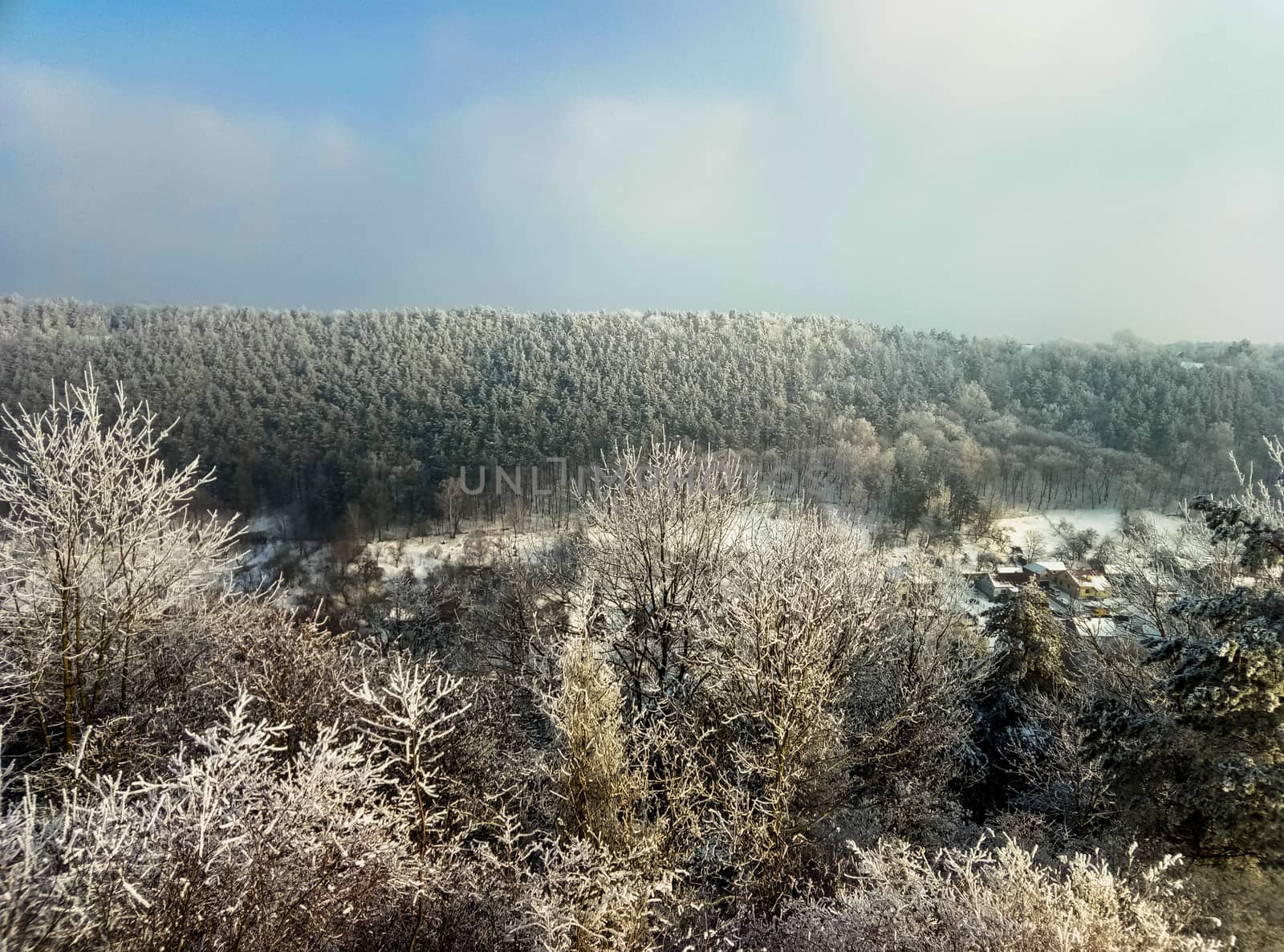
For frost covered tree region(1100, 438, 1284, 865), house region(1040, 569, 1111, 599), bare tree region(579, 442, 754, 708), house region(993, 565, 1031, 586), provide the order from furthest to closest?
1. house region(993, 565, 1031, 586)
2. house region(1040, 569, 1111, 599)
3. bare tree region(579, 442, 754, 708)
4. frost covered tree region(1100, 438, 1284, 865)

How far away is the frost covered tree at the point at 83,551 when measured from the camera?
288 inches

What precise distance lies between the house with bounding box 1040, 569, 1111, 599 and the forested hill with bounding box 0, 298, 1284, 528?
736 inches

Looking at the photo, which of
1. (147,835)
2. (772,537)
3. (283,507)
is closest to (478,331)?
(283,507)

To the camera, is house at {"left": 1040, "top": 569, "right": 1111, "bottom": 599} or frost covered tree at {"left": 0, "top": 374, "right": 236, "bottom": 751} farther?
house at {"left": 1040, "top": 569, "right": 1111, "bottom": 599}

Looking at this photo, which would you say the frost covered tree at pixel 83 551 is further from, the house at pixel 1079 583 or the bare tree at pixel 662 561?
the house at pixel 1079 583

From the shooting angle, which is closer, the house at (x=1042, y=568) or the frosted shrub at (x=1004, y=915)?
the frosted shrub at (x=1004, y=915)

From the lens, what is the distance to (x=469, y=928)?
22.3 ft

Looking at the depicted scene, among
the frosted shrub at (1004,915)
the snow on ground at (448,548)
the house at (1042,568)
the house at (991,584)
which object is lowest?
the snow on ground at (448,548)

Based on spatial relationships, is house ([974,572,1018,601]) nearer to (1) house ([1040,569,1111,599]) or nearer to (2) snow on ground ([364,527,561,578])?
(1) house ([1040,569,1111,599])

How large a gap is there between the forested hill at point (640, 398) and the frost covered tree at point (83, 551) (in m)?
48.5

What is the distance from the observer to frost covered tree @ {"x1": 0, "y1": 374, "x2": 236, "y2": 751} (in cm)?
731

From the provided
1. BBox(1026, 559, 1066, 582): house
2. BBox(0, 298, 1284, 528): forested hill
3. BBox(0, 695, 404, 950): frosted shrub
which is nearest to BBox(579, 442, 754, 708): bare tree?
BBox(0, 695, 404, 950): frosted shrub

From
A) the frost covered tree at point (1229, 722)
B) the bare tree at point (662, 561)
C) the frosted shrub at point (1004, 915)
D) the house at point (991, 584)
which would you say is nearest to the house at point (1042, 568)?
the house at point (991, 584)

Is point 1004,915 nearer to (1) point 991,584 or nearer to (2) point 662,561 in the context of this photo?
(2) point 662,561
